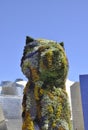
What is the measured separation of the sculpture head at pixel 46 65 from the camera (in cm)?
898

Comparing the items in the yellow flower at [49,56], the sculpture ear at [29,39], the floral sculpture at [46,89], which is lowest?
the floral sculpture at [46,89]

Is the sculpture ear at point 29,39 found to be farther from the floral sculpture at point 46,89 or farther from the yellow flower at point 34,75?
the yellow flower at point 34,75

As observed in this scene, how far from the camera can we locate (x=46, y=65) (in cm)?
899

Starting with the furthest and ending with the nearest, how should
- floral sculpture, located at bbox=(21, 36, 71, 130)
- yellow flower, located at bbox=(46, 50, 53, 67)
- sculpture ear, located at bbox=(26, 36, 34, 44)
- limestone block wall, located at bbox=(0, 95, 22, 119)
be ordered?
limestone block wall, located at bbox=(0, 95, 22, 119) → sculpture ear, located at bbox=(26, 36, 34, 44) → yellow flower, located at bbox=(46, 50, 53, 67) → floral sculpture, located at bbox=(21, 36, 71, 130)

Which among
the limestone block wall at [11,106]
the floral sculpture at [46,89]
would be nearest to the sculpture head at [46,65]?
the floral sculpture at [46,89]

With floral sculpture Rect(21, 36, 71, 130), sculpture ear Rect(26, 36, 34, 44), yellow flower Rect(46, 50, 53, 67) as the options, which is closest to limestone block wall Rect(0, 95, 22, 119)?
sculpture ear Rect(26, 36, 34, 44)

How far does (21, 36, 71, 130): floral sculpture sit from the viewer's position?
28.5 feet

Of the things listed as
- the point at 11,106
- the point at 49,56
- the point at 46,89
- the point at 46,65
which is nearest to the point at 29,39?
the point at 49,56

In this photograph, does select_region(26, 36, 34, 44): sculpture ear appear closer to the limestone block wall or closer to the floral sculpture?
the floral sculpture

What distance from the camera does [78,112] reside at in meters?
30.6

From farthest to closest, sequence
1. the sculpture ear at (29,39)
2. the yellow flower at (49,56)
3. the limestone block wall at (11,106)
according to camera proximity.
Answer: the limestone block wall at (11,106), the sculpture ear at (29,39), the yellow flower at (49,56)

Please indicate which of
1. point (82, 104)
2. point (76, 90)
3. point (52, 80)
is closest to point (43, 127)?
point (52, 80)

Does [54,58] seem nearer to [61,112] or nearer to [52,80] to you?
[52,80]

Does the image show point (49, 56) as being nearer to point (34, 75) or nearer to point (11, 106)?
point (34, 75)
